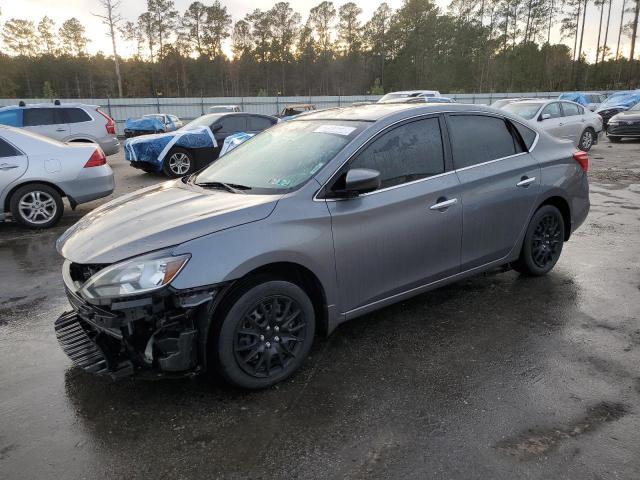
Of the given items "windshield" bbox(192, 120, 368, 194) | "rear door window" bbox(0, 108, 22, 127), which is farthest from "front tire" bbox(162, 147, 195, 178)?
"windshield" bbox(192, 120, 368, 194)

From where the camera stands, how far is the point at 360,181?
312cm

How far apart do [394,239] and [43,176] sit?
5791 mm

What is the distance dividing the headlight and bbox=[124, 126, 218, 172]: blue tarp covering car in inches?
362

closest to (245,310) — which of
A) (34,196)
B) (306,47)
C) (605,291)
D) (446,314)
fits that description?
(446,314)

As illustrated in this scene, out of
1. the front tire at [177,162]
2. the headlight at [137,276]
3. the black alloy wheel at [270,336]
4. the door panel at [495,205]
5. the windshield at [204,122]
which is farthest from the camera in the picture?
the windshield at [204,122]

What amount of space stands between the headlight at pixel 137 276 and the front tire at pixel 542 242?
10.6 ft

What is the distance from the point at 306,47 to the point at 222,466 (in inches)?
2908

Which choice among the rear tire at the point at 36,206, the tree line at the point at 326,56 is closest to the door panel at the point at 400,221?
the rear tire at the point at 36,206

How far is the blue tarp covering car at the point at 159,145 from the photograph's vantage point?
37.2ft

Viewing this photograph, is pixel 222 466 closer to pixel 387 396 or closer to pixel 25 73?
pixel 387 396

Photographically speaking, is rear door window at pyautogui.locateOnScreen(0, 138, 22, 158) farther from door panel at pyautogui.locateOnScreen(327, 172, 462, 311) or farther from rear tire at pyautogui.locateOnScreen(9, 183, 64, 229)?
door panel at pyautogui.locateOnScreen(327, 172, 462, 311)

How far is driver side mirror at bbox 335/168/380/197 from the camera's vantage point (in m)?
3.12

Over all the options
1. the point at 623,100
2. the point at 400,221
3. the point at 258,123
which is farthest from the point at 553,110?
the point at 623,100

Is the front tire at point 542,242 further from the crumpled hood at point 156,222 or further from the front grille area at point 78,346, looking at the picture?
the front grille area at point 78,346
